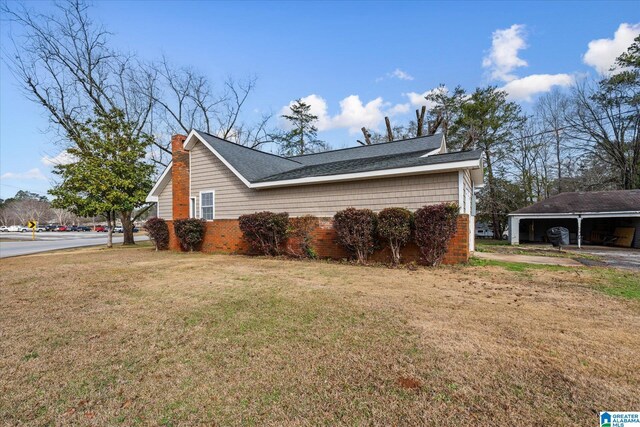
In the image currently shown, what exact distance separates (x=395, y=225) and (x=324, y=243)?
2787 millimetres

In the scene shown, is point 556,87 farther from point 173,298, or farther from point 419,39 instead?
point 173,298

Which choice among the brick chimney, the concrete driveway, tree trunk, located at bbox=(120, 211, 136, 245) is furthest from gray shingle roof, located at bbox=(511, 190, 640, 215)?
tree trunk, located at bbox=(120, 211, 136, 245)

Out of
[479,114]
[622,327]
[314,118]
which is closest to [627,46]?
[479,114]

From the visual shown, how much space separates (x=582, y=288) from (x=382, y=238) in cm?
454

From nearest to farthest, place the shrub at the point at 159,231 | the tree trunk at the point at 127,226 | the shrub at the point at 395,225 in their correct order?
the shrub at the point at 395,225 < the shrub at the point at 159,231 < the tree trunk at the point at 127,226

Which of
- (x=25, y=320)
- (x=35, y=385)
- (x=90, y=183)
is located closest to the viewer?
(x=35, y=385)

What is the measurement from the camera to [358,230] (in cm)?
863

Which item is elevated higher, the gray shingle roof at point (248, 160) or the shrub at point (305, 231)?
the gray shingle roof at point (248, 160)

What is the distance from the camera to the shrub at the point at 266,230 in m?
10.3

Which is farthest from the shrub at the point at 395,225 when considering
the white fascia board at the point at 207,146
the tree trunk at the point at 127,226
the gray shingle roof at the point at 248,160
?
the tree trunk at the point at 127,226

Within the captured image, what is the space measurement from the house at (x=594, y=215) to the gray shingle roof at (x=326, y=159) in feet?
31.8

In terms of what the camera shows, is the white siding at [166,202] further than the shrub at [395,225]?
Yes

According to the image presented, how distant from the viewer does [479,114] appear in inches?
939

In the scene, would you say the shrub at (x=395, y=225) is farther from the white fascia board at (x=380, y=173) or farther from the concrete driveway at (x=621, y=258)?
the concrete driveway at (x=621, y=258)
